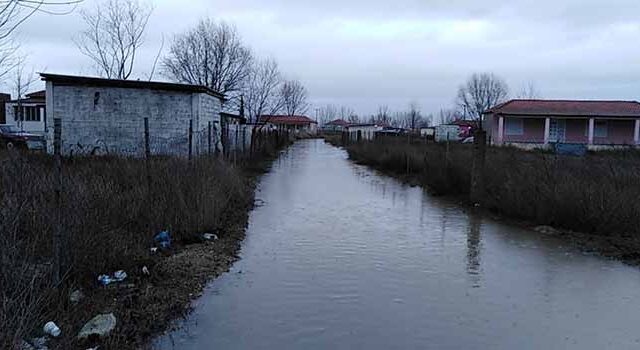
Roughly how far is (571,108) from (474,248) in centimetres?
4085

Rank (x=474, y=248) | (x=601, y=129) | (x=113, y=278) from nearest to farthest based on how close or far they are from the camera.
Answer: (x=113, y=278)
(x=474, y=248)
(x=601, y=129)

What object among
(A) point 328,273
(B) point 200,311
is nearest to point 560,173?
(A) point 328,273

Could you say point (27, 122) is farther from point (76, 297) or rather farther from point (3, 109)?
point (76, 297)

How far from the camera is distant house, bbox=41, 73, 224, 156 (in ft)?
68.4

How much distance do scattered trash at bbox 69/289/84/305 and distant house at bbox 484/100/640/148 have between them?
140 feet

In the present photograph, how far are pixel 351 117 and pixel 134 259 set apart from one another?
174272 millimetres

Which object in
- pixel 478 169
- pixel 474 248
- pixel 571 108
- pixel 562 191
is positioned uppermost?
pixel 571 108

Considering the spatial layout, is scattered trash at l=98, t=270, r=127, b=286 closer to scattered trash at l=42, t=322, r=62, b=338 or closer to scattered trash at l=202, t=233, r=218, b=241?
scattered trash at l=42, t=322, r=62, b=338

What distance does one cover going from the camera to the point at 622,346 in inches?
226

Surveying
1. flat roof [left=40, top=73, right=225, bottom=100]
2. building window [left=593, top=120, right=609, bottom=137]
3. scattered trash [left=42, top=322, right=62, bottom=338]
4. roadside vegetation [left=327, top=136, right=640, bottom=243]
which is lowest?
scattered trash [left=42, top=322, right=62, bottom=338]

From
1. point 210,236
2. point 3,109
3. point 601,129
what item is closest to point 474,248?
point 210,236

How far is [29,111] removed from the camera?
2147 inches

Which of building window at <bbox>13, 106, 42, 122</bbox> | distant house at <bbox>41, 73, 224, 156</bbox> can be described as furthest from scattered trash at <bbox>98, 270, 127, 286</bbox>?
building window at <bbox>13, 106, 42, 122</bbox>

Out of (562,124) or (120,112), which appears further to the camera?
(562,124)
